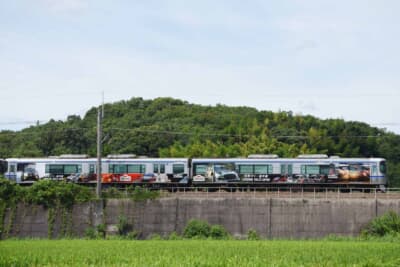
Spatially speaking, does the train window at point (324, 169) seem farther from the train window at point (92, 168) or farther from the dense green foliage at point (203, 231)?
the train window at point (92, 168)

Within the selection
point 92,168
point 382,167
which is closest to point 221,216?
point 92,168

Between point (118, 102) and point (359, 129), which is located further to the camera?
point (118, 102)

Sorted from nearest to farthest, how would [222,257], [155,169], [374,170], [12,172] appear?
[222,257] → [374,170] → [155,169] → [12,172]

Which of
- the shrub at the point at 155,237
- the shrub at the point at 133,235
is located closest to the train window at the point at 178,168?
the shrub at the point at 155,237

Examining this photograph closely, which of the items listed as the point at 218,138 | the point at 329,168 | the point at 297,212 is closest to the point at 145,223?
the point at 297,212

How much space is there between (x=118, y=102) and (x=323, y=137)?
120ft

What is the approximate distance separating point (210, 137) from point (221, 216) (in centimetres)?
4072

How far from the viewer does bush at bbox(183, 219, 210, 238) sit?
42.3 metres

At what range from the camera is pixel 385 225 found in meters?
40.2

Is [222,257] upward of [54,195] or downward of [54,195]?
downward

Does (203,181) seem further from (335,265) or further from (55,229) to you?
(335,265)

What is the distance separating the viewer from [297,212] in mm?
42781

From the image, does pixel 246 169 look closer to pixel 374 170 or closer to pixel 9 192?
pixel 374 170

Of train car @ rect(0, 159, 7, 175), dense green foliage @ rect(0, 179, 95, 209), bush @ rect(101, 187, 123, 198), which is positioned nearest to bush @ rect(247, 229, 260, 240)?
bush @ rect(101, 187, 123, 198)
